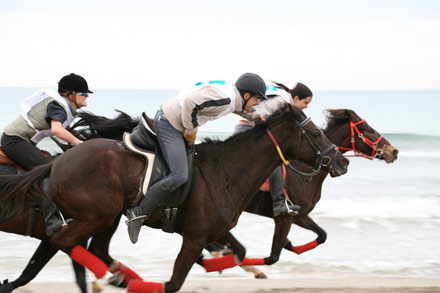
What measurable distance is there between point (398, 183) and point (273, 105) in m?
13.8

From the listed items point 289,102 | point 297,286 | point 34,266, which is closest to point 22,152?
point 34,266

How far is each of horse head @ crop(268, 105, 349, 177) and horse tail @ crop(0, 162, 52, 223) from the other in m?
2.17

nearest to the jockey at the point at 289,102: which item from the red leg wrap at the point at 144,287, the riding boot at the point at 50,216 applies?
the red leg wrap at the point at 144,287

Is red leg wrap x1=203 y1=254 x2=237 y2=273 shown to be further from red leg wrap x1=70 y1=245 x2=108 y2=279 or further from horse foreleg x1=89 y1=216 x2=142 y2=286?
red leg wrap x1=70 y1=245 x2=108 y2=279

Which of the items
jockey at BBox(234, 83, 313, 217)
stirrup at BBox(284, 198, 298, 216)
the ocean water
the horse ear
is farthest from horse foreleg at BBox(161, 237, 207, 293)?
the horse ear

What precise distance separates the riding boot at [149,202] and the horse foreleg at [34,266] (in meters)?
1.28

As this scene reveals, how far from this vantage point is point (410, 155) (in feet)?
83.7

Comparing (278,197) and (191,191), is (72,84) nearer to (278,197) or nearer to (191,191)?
(191,191)

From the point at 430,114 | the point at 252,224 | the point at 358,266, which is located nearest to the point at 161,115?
the point at 358,266

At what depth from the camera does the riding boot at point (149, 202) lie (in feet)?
17.1

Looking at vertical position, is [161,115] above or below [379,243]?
above

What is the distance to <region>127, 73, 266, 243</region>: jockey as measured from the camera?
5223mm

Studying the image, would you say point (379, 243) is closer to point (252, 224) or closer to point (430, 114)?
point (252, 224)

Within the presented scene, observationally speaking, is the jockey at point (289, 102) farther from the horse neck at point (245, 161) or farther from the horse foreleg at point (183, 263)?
the horse foreleg at point (183, 263)
